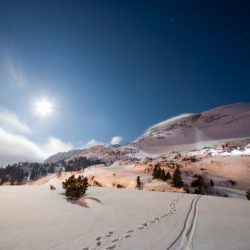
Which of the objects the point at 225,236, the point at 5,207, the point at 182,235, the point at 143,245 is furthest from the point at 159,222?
the point at 5,207

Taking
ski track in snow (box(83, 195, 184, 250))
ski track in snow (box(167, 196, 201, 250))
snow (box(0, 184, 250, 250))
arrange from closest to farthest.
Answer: ski track in snow (box(83, 195, 184, 250)) < snow (box(0, 184, 250, 250)) < ski track in snow (box(167, 196, 201, 250))

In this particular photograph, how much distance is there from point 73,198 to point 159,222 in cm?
582

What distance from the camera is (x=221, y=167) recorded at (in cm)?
7862

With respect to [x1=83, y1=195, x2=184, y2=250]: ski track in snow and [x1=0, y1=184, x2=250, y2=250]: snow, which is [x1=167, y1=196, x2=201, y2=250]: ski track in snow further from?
[x1=83, y1=195, x2=184, y2=250]: ski track in snow

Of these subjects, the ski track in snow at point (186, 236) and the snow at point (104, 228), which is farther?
the ski track in snow at point (186, 236)

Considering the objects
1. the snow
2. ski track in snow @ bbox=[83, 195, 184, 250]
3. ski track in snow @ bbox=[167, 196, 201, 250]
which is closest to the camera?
ski track in snow @ bbox=[83, 195, 184, 250]

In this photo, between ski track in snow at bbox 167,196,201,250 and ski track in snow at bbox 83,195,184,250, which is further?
ski track in snow at bbox 167,196,201,250

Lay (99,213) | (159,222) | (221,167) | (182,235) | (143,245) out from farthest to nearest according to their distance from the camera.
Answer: (221,167) < (99,213) < (159,222) < (182,235) < (143,245)

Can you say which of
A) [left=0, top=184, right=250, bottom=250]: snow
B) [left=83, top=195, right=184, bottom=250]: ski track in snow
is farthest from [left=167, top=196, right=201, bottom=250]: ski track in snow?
[left=83, top=195, right=184, bottom=250]: ski track in snow

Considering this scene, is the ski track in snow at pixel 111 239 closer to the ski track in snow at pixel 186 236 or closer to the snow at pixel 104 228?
the snow at pixel 104 228

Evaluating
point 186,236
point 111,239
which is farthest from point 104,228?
point 186,236

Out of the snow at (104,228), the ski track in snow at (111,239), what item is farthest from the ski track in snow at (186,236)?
the ski track in snow at (111,239)

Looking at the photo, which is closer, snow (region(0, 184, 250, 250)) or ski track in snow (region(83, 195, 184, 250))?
ski track in snow (region(83, 195, 184, 250))

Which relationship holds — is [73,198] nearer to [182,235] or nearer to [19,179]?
[182,235]
